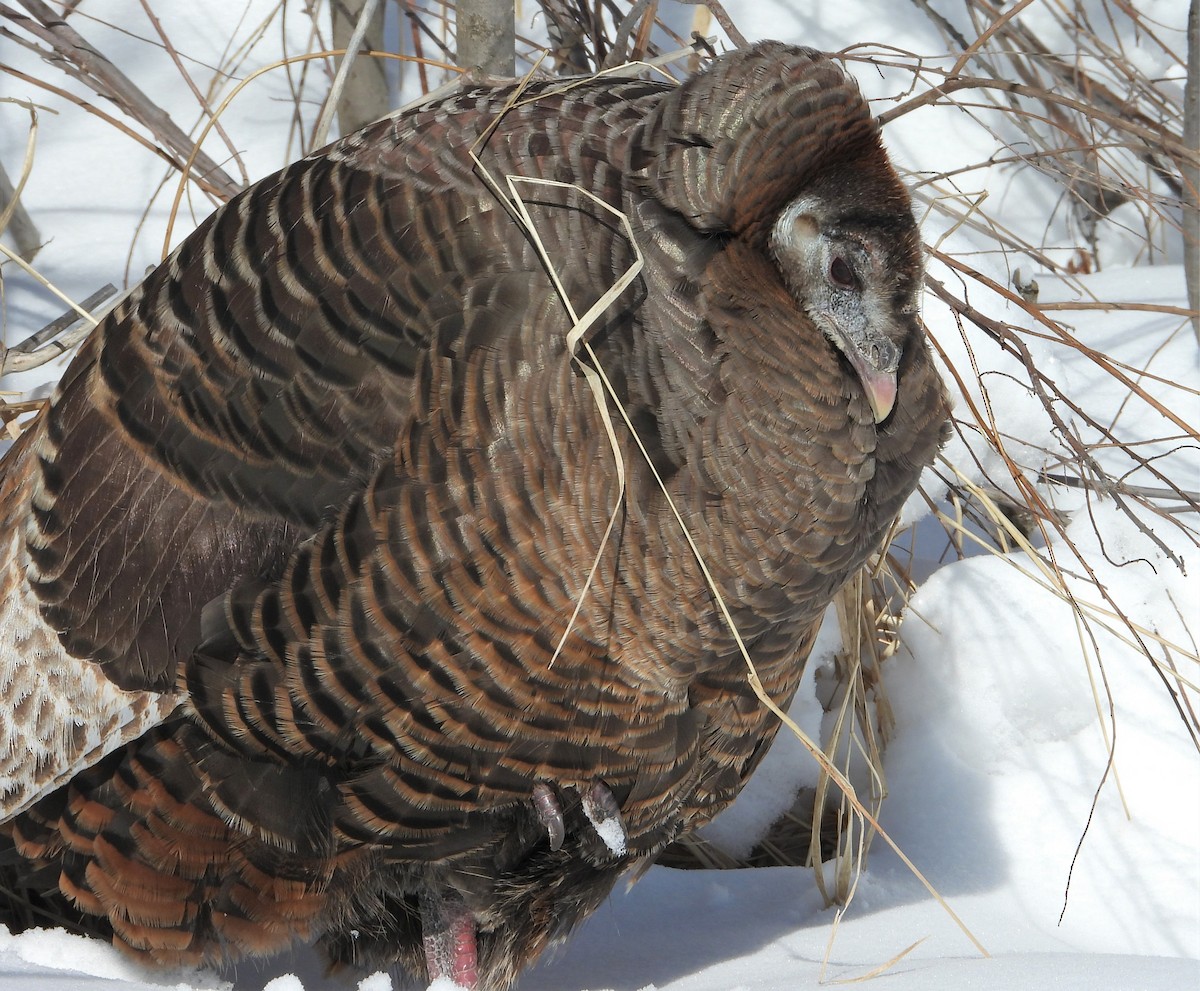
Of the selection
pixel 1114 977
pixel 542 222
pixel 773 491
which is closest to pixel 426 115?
pixel 542 222

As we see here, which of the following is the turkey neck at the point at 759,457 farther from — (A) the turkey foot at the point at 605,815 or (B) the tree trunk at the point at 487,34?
(B) the tree trunk at the point at 487,34

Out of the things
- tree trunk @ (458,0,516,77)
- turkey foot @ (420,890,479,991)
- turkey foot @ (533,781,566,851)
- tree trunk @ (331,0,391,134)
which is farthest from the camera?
tree trunk @ (331,0,391,134)

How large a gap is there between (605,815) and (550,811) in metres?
0.11

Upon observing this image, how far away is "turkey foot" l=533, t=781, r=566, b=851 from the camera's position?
2.26 metres

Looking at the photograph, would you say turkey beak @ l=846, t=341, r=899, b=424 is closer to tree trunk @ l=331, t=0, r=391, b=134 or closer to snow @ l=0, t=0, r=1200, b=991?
snow @ l=0, t=0, r=1200, b=991

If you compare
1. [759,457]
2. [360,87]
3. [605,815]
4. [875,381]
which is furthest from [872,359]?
[360,87]

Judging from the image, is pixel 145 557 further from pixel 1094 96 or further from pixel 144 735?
pixel 1094 96

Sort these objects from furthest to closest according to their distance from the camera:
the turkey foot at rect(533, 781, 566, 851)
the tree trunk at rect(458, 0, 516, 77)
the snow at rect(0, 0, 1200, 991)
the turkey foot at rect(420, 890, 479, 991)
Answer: the tree trunk at rect(458, 0, 516, 77), the turkey foot at rect(420, 890, 479, 991), the snow at rect(0, 0, 1200, 991), the turkey foot at rect(533, 781, 566, 851)

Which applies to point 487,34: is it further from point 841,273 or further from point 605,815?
point 605,815

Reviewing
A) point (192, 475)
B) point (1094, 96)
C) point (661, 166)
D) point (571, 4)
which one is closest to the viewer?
point (661, 166)

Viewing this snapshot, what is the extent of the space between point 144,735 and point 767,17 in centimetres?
382

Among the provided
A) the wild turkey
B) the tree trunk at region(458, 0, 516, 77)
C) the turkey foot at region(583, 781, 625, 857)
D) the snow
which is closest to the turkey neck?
the wild turkey

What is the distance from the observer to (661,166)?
6.75 ft

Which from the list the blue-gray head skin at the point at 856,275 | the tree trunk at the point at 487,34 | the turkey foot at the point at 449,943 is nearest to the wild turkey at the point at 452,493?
the blue-gray head skin at the point at 856,275
